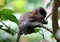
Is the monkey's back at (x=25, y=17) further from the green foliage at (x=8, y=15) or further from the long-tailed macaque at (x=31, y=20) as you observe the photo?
the green foliage at (x=8, y=15)

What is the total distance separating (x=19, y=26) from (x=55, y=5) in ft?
1.13

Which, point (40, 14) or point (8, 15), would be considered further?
point (40, 14)

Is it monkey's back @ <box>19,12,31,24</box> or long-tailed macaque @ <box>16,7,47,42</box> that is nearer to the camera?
long-tailed macaque @ <box>16,7,47,42</box>

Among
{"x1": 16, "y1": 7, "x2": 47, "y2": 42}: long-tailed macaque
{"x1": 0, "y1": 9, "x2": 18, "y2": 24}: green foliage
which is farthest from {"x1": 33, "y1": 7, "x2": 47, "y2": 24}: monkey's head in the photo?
{"x1": 0, "y1": 9, "x2": 18, "y2": 24}: green foliage

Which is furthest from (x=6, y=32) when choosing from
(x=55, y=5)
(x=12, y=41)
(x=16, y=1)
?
(x=16, y=1)

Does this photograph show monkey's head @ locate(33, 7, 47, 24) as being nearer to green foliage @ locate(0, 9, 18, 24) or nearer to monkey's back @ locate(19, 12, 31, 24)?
monkey's back @ locate(19, 12, 31, 24)

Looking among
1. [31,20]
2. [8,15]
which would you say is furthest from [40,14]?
[8,15]

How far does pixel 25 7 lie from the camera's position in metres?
1.87

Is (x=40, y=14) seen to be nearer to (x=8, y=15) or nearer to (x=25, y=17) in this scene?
(x=25, y=17)

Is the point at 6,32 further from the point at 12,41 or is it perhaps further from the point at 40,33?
the point at 40,33

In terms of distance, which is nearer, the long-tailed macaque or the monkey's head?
the long-tailed macaque

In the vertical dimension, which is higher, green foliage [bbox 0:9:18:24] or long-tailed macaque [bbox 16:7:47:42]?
green foliage [bbox 0:9:18:24]

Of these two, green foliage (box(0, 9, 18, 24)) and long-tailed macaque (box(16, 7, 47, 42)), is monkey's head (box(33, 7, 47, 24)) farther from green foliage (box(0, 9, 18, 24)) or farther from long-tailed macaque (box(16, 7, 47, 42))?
green foliage (box(0, 9, 18, 24))

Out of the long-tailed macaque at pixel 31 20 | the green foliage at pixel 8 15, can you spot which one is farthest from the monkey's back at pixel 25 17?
the green foliage at pixel 8 15
